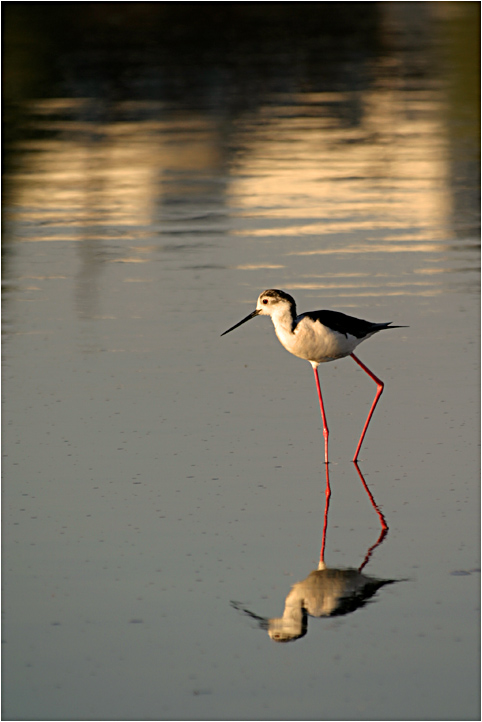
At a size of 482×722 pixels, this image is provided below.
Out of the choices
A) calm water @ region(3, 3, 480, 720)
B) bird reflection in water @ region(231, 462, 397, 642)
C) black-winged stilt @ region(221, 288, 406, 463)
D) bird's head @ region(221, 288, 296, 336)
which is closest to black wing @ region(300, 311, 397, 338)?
black-winged stilt @ region(221, 288, 406, 463)

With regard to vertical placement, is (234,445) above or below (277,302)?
below

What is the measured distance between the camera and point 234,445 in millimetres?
7168

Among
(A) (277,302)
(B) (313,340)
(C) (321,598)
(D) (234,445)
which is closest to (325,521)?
(C) (321,598)

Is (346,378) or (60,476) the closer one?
(60,476)

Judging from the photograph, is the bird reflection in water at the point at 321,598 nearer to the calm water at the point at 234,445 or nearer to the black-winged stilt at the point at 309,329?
the calm water at the point at 234,445

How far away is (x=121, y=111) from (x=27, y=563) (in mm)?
15752

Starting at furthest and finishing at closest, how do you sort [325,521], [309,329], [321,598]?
[309,329] < [325,521] < [321,598]

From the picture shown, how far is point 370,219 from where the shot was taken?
13.1 m

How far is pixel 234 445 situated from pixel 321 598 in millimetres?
1956

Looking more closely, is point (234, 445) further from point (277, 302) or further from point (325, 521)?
point (325, 521)

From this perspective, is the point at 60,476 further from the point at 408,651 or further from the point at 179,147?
the point at 179,147

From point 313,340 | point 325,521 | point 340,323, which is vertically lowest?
point 325,521

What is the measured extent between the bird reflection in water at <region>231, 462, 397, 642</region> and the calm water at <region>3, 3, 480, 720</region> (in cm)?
1

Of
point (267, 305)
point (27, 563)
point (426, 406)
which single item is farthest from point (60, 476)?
point (426, 406)
